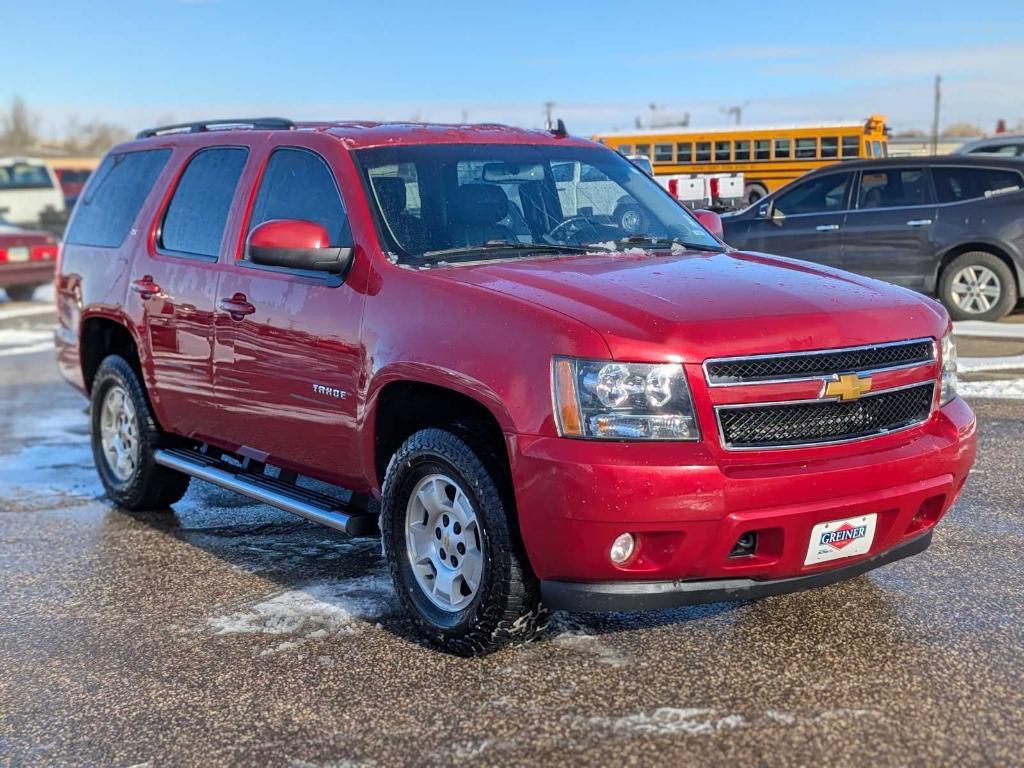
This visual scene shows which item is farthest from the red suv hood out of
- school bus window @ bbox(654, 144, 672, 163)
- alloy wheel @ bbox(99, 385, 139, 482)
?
school bus window @ bbox(654, 144, 672, 163)

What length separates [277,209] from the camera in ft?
17.4

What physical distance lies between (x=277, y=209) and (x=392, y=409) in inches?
50.5

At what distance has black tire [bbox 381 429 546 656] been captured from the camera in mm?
3908

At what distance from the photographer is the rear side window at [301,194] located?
490cm

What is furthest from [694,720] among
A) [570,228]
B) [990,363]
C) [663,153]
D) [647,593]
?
[663,153]

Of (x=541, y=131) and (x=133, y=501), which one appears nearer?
(x=541, y=131)

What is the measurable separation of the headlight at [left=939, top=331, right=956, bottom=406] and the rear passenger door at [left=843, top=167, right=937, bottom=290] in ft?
28.6

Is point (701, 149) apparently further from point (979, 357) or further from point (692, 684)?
point (692, 684)

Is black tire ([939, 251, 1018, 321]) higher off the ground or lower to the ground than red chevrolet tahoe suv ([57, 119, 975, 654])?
lower

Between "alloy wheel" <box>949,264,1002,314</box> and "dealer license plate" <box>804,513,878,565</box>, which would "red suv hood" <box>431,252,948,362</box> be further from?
"alloy wheel" <box>949,264,1002,314</box>

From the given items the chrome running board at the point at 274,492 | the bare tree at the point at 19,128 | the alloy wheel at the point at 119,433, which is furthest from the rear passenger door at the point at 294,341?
the bare tree at the point at 19,128

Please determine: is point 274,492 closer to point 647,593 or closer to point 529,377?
point 529,377

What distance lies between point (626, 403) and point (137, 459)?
3.45 metres

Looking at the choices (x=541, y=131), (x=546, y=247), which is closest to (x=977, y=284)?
(x=541, y=131)
